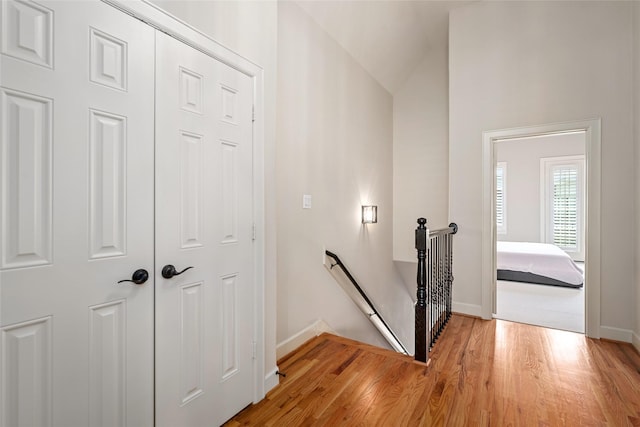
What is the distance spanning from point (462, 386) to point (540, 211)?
6.57m

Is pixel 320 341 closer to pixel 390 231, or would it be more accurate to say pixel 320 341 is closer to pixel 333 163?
pixel 333 163

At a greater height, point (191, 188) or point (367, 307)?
point (191, 188)

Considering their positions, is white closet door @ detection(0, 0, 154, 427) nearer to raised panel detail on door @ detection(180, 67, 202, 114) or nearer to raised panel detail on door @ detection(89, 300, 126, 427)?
raised panel detail on door @ detection(89, 300, 126, 427)

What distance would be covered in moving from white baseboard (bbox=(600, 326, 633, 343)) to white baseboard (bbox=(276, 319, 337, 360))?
2551 mm

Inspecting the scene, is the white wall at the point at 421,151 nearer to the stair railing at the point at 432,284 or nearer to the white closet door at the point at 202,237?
the stair railing at the point at 432,284

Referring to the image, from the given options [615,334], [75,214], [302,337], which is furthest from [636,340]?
[75,214]

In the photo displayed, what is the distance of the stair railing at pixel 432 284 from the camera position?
242 centimetres

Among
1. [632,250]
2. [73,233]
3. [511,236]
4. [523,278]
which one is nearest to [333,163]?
[73,233]

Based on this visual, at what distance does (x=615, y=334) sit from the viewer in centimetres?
287

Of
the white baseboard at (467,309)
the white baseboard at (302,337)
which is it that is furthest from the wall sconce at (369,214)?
the white baseboard at (302,337)

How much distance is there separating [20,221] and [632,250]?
4.25 meters

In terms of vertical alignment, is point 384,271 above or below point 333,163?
below

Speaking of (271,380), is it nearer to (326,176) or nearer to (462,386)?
(462,386)

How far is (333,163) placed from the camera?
3.46 meters
